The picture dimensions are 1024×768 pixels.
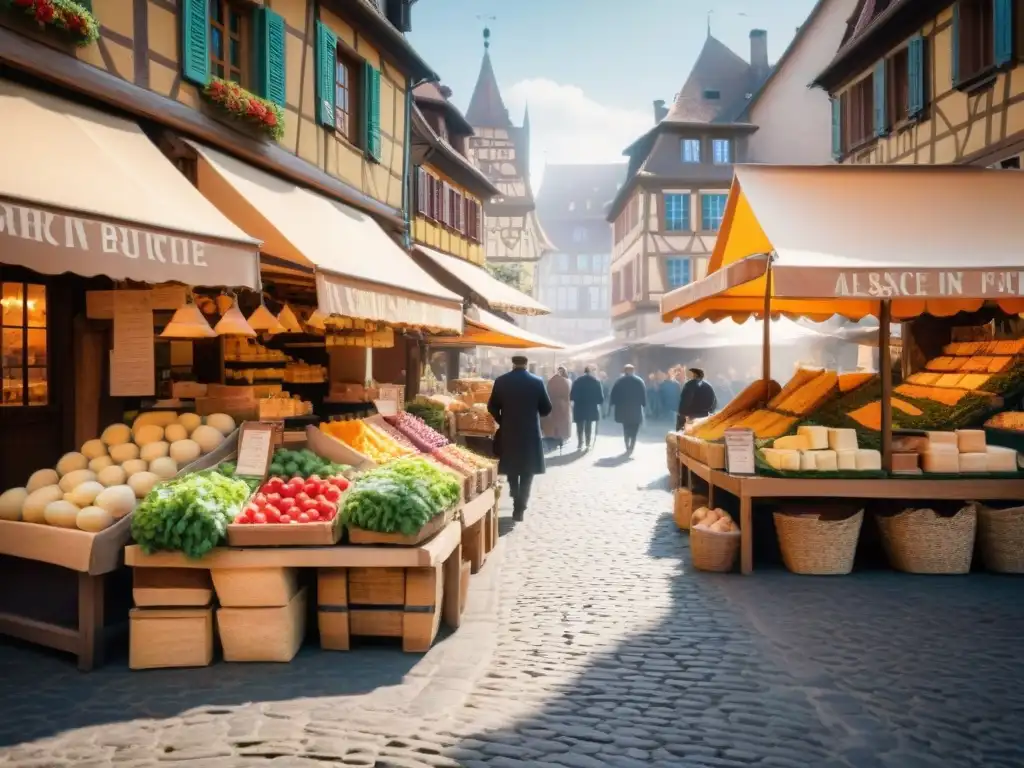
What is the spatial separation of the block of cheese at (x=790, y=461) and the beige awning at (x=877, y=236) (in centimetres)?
137

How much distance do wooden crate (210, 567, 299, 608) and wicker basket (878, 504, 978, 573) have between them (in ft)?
16.7

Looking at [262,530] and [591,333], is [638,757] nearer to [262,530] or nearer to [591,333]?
[262,530]

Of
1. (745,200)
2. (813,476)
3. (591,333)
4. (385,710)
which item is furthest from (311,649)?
(591,333)

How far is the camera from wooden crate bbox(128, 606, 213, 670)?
5152mm

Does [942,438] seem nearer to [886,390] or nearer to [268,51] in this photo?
[886,390]

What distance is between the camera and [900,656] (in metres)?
5.22

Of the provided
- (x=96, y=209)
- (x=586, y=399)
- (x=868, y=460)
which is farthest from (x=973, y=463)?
(x=586, y=399)

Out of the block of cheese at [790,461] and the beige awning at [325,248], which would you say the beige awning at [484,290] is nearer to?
the beige awning at [325,248]

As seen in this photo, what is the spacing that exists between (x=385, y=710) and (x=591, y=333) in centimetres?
6719

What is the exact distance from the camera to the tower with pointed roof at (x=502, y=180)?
1599 inches

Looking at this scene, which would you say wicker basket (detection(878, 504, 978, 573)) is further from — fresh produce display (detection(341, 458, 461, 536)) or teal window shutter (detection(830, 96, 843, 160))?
teal window shutter (detection(830, 96, 843, 160))

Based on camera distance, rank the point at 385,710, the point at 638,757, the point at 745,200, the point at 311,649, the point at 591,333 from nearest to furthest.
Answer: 1. the point at 638,757
2. the point at 385,710
3. the point at 311,649
4. the point at 745,200
5. the point at 591,333

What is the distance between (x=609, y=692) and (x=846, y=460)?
3.77 meters

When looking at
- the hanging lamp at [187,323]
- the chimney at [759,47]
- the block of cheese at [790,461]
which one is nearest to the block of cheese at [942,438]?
the block of cheese at [790,461]
